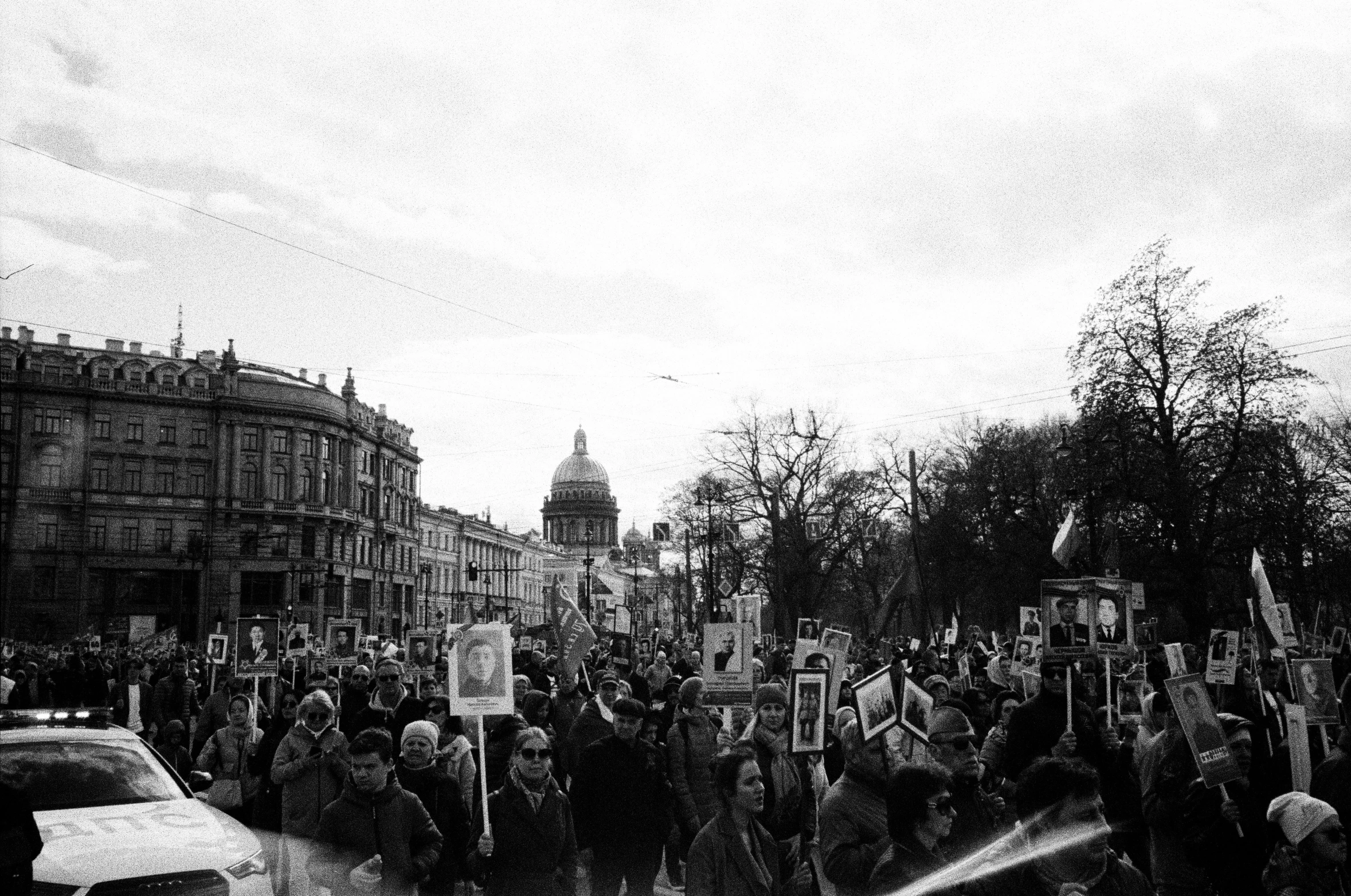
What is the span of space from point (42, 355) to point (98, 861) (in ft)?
242

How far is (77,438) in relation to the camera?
71.8 meters

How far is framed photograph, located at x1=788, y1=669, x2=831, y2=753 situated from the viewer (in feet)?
25.8

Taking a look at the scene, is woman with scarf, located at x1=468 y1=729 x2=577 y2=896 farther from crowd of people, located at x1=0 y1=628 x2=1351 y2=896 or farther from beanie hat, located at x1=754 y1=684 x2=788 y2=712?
beanie hat, located at x1=754 y1=684 x2=788 y2=712

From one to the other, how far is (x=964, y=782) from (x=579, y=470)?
159141 mm

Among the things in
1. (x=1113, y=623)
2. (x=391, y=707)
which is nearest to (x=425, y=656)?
(x=391, y=707)

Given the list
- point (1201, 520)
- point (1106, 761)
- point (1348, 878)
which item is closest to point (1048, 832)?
point (1348, 878)

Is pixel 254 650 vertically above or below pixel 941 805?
above

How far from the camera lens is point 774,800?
289 inches

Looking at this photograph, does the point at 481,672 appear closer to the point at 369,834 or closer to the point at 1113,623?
the point at 369,834

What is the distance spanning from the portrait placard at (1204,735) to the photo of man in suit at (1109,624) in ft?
16.0

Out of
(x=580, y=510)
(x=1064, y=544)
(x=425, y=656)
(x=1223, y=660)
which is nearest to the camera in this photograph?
(x=1223, y=660)

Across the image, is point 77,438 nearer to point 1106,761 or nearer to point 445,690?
point 445,690

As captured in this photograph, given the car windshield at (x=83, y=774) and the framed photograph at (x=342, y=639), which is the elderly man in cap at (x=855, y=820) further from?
the framed photograph at (x=342, y=639)

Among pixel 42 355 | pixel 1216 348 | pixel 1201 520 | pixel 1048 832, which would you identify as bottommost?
pixel 1048 832
